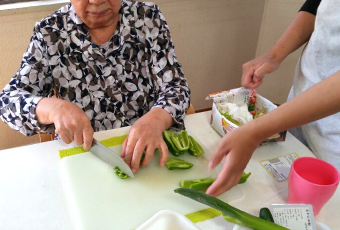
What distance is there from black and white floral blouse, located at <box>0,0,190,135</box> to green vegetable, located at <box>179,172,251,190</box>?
0.91 ft

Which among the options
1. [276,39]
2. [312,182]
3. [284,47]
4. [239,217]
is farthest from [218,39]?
[239,217]

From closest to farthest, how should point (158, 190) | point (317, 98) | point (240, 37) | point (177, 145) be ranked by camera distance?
point (317, 98)
point (158, 190)
point (177, 145)
point (240, 37)

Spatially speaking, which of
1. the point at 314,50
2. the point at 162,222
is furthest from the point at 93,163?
the point at 314,50

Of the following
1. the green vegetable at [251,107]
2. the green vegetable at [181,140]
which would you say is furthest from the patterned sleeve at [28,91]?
the green vegetable at [251,107]

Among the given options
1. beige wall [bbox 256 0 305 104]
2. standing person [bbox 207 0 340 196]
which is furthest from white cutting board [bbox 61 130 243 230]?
beige wall [bbox 256 0 305 104]

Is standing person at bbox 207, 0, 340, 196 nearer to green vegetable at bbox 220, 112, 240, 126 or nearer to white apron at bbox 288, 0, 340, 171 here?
white apron at bbox 288, 0, 340, 171

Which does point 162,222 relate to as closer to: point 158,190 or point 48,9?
point 158,190

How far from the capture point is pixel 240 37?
2398 mm

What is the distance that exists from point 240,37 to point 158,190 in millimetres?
1828

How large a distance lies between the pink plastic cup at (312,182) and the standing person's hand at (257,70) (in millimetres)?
399

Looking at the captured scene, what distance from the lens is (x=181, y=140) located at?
994 mm

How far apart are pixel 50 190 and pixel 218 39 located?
5.87ft

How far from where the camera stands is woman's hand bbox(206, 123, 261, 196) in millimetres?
745

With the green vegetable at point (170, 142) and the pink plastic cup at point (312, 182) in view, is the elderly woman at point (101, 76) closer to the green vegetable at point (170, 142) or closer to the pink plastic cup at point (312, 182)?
the green vegetable at point (170, 142)
